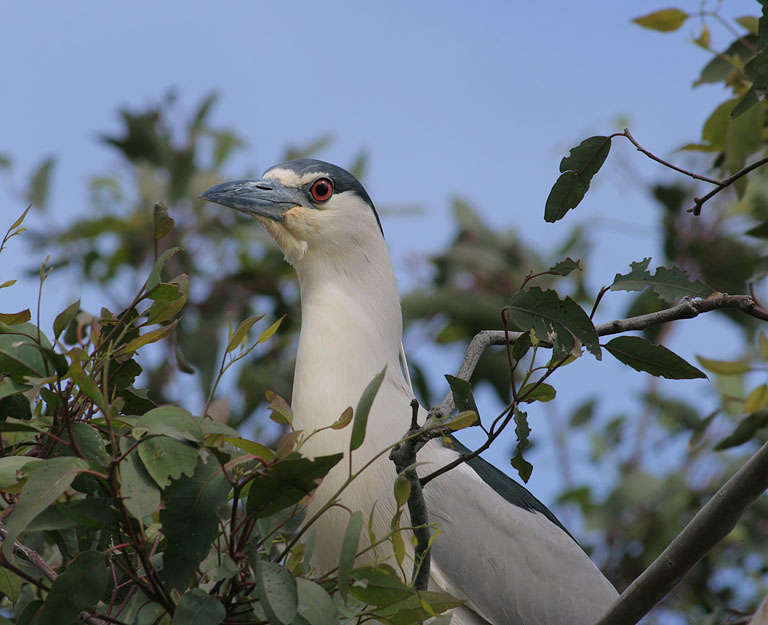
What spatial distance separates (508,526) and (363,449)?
1.58 ft

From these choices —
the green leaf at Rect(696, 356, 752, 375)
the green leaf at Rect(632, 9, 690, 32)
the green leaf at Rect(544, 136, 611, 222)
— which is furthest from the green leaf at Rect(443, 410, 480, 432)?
the green leaf at Rect(632, 9, 690, 32)

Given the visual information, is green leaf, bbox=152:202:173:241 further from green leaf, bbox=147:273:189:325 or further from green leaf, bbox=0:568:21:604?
green leaf, bbox=0:568:21:604

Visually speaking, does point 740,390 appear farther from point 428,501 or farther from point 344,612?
point 344,612

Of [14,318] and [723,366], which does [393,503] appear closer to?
[723,366]

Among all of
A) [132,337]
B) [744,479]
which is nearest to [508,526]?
[744,479]

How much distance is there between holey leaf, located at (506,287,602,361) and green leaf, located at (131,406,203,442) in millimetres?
523

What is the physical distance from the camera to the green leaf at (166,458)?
1286 mm

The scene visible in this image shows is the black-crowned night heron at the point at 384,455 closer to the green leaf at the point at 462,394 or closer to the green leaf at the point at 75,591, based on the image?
the green leaf at the point at 462,394

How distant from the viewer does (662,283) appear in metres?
1.53

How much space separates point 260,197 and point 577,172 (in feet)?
5.51

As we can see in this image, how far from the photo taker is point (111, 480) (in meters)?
1.27

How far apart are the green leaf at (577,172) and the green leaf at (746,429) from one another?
1147 millimetres

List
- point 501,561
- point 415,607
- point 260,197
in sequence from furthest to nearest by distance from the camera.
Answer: point 260,197 < point 501,561 < point 415,607

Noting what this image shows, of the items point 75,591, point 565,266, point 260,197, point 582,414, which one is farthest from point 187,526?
point 582,414
